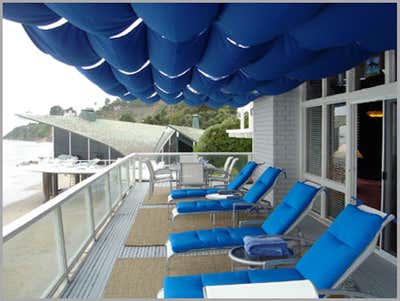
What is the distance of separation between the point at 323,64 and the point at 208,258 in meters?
2.47

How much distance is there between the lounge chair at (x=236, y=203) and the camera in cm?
583

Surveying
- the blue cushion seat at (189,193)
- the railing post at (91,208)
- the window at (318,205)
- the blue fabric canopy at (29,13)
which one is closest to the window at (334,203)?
the window at (318,205)

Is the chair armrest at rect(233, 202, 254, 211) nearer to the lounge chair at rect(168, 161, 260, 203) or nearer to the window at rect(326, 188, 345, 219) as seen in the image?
the window at rect(326, 188, 345, 219)

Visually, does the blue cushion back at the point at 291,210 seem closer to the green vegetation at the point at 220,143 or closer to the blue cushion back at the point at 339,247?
the blue cushion back at the point at 339,247

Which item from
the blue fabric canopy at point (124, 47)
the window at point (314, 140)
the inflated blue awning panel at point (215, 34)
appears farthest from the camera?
the window at point (314, 140)

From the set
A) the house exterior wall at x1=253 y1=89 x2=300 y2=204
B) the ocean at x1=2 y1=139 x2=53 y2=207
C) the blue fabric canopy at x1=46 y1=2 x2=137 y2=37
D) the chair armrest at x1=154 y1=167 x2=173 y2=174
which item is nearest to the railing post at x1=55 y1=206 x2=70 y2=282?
the blue fabric canopy at x1=46 y1=2 x2=137 y2=37

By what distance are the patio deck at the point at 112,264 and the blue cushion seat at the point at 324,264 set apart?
467 mm

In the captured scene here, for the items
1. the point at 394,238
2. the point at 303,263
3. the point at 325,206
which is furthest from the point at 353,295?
the point at 325,206

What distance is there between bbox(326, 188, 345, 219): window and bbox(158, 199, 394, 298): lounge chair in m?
2.60

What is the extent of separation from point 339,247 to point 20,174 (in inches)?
1245

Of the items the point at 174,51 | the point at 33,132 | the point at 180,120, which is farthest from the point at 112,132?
the point at 174,51

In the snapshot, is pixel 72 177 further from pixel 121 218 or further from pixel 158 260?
pixel 158 260

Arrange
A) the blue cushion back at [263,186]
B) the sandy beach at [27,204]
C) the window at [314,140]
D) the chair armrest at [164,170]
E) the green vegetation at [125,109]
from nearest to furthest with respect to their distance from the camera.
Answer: the blue cushion back at [263,186] → the window at [314,140] → the chair armrest at [164,170] → the sandy beach at [27,204] → the green vegetation at [125,109]

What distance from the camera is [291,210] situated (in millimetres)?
4449
